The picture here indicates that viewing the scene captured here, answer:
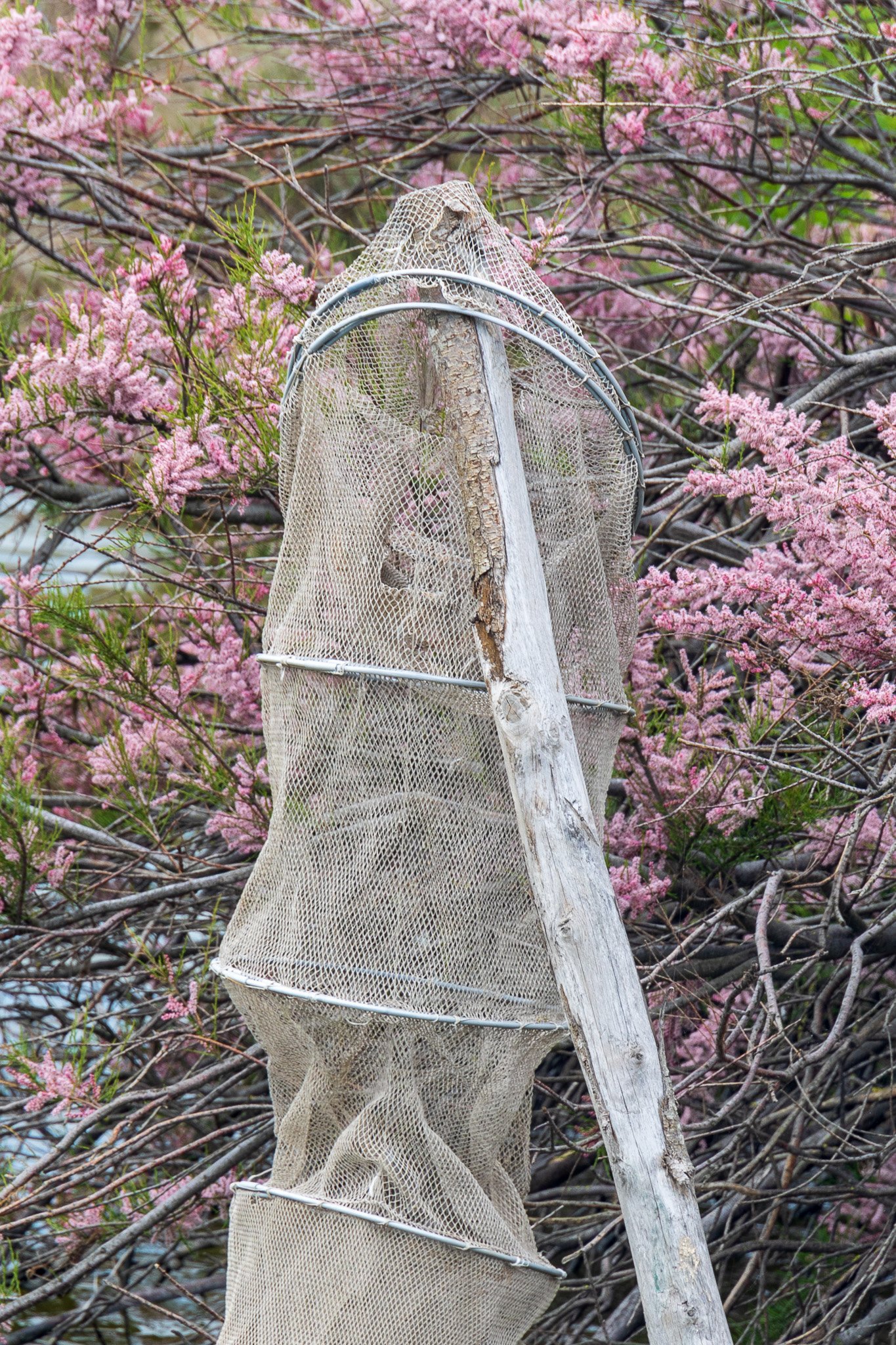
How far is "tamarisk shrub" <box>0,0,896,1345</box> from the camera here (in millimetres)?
2748

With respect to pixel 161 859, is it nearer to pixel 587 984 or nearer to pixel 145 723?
pixel 145 723

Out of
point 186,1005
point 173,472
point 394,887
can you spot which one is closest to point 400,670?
point 394,887

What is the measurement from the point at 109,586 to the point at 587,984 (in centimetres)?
362

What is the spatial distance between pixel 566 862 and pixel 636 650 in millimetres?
1213

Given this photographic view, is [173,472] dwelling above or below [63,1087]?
above

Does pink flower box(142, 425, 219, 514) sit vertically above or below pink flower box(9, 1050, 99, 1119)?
above

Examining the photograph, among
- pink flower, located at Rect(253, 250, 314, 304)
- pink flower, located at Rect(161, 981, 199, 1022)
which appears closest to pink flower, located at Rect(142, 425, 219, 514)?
pink flower, located at Rect(253, 250, 314, 304)

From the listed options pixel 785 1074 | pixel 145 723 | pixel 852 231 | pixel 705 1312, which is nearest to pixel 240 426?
pixel 145 723

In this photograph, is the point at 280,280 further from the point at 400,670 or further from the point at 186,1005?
the point at 186,1005

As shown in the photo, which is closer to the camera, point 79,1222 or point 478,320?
point 478,320

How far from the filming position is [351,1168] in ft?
6.84

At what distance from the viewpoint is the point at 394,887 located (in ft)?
6.89

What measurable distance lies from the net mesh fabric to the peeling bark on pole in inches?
3.4

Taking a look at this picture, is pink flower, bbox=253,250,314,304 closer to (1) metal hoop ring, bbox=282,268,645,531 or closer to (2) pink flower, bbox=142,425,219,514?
(2) pink flower, bbox=142,425,219,514
